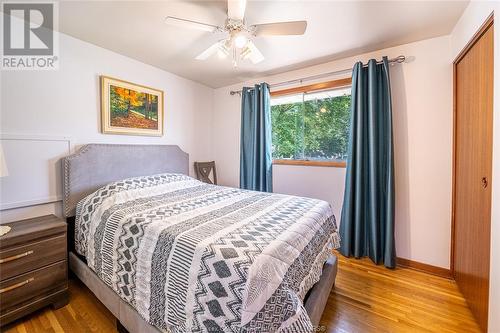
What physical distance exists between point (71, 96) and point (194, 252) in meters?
2.19

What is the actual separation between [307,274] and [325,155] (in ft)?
6.28

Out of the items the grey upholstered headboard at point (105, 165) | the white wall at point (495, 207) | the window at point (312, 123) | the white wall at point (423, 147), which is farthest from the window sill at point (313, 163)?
the grey upholstered headboard at point (105, 165)

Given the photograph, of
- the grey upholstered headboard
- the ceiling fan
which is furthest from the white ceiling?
the grey upholstered headboard

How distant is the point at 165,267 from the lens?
1179 mm

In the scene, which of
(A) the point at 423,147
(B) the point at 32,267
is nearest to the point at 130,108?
(B) the point at 32,267

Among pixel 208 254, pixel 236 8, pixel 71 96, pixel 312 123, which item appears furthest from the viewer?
pixel 312 123

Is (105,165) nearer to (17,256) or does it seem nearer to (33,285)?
(17,256)

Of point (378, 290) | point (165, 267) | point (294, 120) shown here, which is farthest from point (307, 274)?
point (294, 120)

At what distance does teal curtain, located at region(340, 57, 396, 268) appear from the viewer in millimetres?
2291

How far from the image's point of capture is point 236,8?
149 centimetres

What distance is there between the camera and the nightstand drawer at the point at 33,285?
1.49 m

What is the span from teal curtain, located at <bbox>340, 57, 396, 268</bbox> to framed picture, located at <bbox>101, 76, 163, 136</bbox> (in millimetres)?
2481

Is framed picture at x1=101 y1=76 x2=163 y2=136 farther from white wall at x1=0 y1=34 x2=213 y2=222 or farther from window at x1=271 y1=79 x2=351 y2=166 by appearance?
window at x1=271 y1=79 x2=351 y2=166

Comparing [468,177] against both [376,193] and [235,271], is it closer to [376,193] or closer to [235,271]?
[376,193]
